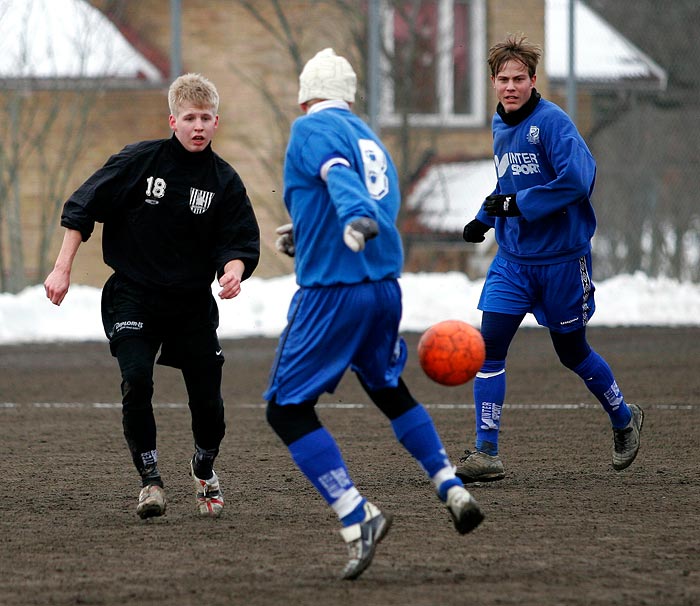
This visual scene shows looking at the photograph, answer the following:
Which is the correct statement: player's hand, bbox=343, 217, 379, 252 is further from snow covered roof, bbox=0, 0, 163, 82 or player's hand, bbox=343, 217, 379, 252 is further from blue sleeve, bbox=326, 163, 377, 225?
snow covered roof, bbox=0, 0, 163, 82

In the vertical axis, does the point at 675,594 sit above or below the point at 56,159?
below

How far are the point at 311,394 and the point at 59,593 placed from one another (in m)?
1.15

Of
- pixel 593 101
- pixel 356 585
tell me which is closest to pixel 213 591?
pixel 356 585

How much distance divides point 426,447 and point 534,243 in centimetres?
221

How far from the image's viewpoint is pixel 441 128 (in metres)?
17.8

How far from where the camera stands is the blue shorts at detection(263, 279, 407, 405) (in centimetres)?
493

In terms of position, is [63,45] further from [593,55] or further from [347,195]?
[347,195]

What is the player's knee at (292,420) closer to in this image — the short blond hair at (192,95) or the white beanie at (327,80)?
the white beanie at (327,80)

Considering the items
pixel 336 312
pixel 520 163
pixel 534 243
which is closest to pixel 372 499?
pixel 534 243

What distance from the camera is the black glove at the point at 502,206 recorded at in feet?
22.4

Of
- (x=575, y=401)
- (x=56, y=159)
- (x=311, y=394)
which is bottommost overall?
(x=575, y=401)

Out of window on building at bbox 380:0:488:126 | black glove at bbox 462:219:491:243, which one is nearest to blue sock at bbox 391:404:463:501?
black glove at bbox 462:219:491:243

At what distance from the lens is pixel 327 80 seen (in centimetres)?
511

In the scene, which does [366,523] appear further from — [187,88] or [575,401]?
[575,401]
